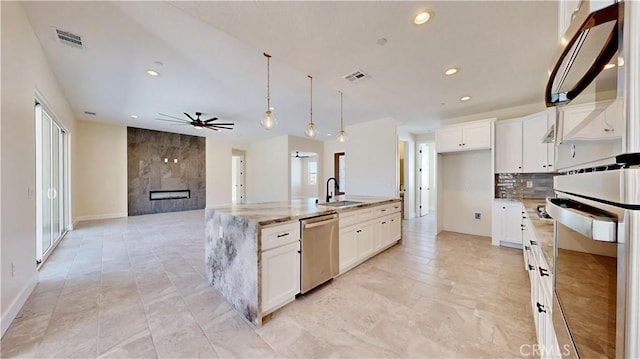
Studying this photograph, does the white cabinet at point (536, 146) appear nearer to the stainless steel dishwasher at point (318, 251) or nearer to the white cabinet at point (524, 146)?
the white cabinet at point (524, 146)

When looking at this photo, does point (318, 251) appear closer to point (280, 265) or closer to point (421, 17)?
point (280, 265)

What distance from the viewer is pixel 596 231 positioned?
0.41 metres

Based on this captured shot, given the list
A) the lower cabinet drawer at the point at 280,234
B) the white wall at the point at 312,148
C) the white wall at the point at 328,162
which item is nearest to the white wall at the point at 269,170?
the white wall at the point at 312,148

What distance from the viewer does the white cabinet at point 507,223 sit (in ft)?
13.0

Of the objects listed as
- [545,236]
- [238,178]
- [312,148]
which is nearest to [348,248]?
[545,236]

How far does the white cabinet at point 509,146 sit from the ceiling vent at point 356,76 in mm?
2864

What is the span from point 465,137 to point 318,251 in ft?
12.8

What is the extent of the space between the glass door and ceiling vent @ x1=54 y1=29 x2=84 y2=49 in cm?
113

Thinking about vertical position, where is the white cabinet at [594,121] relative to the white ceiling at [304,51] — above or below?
below

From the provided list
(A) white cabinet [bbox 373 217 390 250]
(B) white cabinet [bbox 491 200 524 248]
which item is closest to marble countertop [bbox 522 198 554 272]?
(A) white cabinet [bbox 373 217 390 250]

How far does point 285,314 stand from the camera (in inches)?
82.7

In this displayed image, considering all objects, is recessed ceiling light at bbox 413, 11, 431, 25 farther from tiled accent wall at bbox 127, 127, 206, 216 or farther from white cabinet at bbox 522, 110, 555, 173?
tiled accent wall at bbox 127, 127, 206, 216

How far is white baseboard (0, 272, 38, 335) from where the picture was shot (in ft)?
6.10

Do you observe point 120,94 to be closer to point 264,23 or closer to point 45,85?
point 45,85
